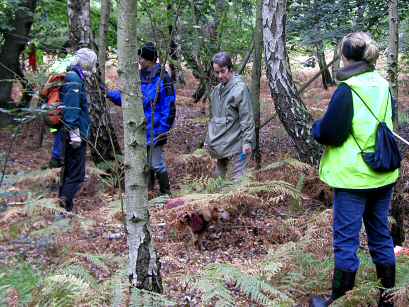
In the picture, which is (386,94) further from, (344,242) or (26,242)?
(26,242)

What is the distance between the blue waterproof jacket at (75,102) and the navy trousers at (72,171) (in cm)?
26

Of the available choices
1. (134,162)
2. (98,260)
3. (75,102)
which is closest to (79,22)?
(75,102)

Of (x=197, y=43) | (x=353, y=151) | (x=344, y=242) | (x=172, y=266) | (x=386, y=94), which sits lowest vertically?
(x=172, y=266)

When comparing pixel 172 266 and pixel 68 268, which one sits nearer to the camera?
pixel 68 268

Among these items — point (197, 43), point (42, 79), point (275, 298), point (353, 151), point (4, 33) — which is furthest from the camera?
point (4, 33)

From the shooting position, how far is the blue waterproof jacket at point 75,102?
5.69 metres

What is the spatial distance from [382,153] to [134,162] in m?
1.61

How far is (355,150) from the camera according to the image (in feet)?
11.3

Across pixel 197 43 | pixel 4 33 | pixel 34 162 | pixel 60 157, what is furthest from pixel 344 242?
pixel 4 33

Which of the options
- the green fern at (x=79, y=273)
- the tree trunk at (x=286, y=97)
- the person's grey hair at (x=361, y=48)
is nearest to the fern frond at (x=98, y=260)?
the green fern at (x=79, y=273)

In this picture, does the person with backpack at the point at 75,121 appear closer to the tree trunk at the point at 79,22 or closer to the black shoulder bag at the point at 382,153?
the tree trunk at the point at 79,22

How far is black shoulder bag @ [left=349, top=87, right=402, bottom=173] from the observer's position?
3.40m

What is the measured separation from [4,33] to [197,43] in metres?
5.21

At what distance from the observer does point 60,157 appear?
6477 millimetres
